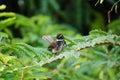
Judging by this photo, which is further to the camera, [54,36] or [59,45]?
[54,36]

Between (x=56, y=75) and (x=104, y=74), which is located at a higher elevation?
(x=104, y=74)

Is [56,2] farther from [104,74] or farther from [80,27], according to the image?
[104,74]

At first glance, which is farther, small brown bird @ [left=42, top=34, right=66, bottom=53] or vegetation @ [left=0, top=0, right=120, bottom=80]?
small brown bird @ [left=42, top=34, right=66, bottom=53]

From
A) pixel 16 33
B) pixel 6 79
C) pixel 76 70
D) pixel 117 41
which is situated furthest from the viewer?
pixel 16 33

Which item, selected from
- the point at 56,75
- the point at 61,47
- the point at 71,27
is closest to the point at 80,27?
the point at 71,27

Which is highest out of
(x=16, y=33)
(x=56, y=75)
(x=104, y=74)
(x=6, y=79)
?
(x=16, y=33)

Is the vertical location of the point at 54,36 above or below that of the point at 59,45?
above

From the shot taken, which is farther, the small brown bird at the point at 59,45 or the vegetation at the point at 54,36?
the small brown bird at the point at 59,45

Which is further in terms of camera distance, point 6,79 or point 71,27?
point 71,27
